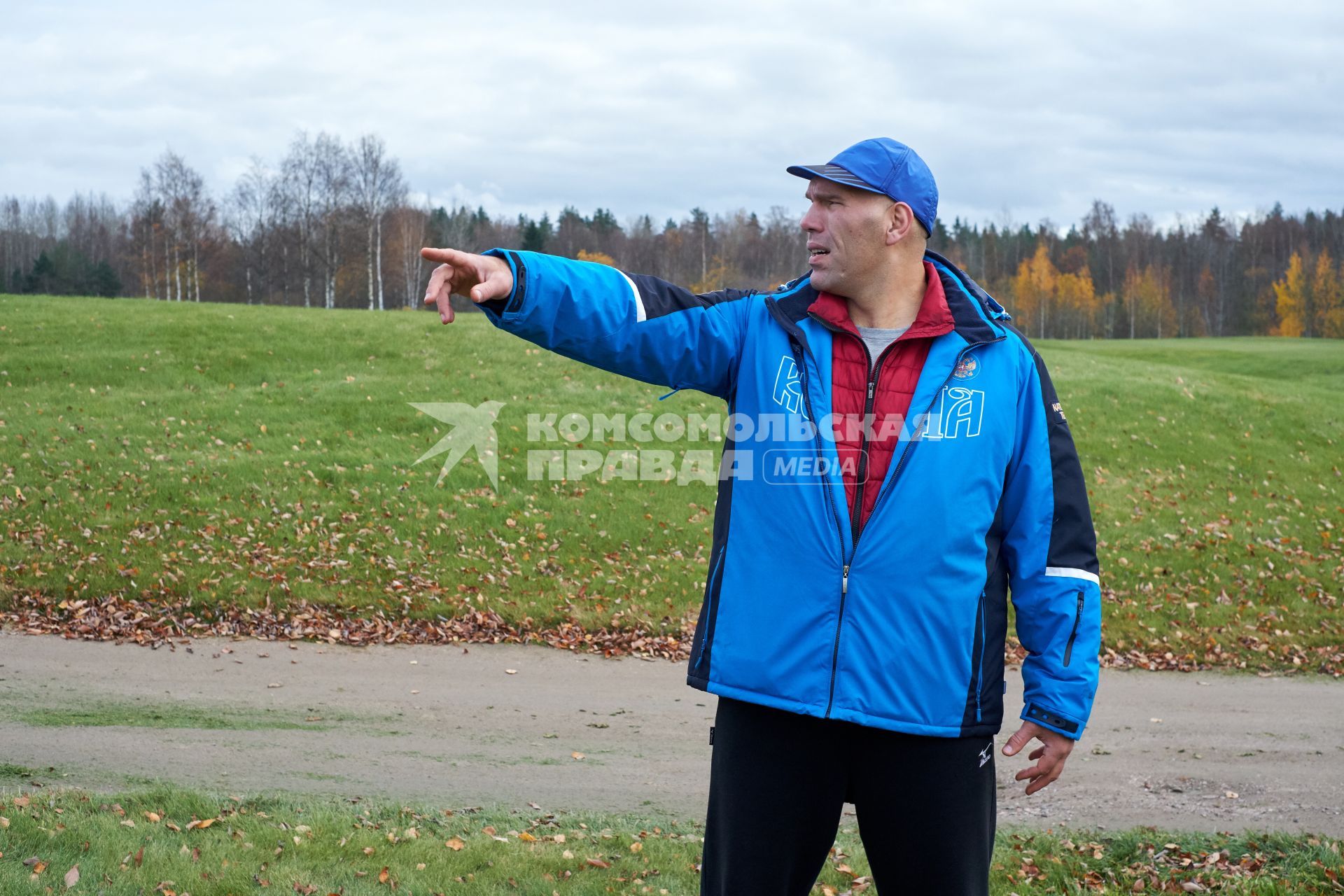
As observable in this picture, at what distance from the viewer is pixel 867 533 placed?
280cm

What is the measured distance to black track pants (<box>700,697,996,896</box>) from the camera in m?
2.75

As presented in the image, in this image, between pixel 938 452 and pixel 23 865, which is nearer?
pixel 938 452

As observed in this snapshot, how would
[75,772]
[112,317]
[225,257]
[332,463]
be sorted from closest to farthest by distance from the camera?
1. [75,772]
2. [332,463]
3. [112,317]
4. [225,257]

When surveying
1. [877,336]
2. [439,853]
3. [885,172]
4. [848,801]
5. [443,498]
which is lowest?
[439,853]

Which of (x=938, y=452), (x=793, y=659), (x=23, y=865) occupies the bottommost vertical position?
(x=23, y=865)

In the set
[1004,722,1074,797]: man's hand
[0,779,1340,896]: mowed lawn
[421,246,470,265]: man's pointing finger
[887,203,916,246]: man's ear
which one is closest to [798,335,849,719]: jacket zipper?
[887,203,916,246]: man's ear

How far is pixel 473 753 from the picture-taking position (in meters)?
7.28

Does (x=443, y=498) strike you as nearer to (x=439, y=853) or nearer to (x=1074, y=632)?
(x=439, y=853)

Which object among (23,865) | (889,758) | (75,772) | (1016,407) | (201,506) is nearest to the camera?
(889,758)

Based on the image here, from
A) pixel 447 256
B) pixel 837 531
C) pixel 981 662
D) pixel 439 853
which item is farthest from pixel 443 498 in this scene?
pixel 981 662

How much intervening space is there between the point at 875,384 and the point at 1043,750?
1.12 m

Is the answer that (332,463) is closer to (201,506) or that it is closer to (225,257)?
(201,506)

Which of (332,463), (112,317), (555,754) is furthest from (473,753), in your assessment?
(112,317)

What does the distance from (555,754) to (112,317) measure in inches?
810
